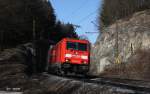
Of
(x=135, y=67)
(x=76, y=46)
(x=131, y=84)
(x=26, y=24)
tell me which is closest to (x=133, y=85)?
(x=131, y=84)

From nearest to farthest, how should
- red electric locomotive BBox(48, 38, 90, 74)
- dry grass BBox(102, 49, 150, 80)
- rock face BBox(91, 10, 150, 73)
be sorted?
red electric locomotive BBox(48, 38, 90, 74)
dry grass BBox(102, 49, 150, 80)
rock face BBox(91, 10, 150, 73)

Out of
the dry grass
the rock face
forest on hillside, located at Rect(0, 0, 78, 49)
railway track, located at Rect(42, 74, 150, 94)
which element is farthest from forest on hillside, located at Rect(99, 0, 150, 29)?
railway track, located at Rect(42, 74, 150, 94)

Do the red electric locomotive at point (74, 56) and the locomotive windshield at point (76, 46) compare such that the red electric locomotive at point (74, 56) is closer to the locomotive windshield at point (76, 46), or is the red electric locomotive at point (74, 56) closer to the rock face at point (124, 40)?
the locomotive windshield at point (76, 46)

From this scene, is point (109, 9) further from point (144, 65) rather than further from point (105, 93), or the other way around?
point (105, 93)

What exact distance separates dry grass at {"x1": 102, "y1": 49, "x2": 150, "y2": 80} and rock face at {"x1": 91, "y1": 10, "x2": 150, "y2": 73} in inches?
45.8

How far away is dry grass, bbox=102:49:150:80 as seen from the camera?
5000 centimetres

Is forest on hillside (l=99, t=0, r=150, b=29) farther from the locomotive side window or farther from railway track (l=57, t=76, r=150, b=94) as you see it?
railway track (l=57, t=76, r=150, b=94)

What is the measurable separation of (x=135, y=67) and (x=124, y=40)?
1191 cm

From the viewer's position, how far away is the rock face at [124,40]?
2344 inches

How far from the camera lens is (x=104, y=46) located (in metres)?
69.8

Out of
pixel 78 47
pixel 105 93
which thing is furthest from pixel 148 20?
pixel 105 93

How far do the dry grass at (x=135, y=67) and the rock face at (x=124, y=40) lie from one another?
116cm

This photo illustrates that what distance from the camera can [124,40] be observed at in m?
64.2

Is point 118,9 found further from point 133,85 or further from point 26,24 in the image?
point 133,85
